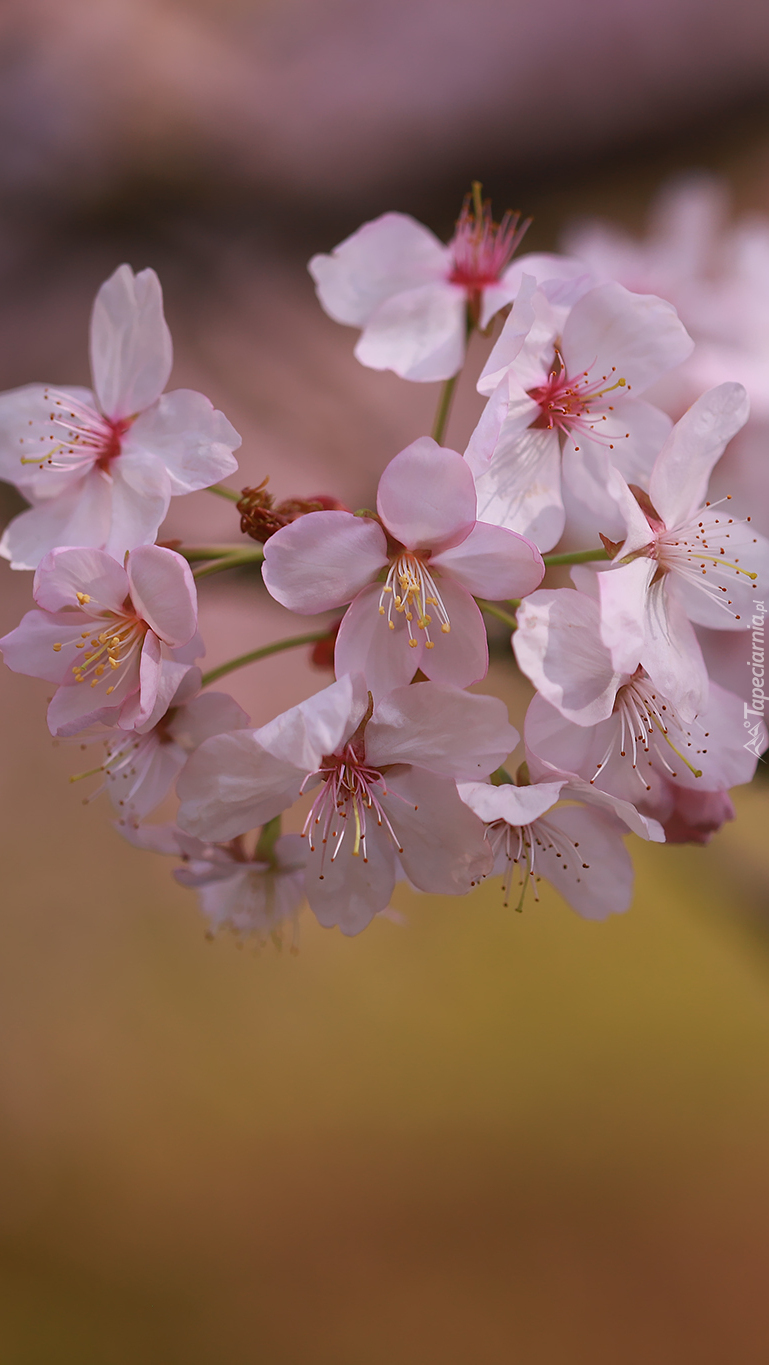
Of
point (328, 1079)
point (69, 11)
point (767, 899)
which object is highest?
point (69, 11)

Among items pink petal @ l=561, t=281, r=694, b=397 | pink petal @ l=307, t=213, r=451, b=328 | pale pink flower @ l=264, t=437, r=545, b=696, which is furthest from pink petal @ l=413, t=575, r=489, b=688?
pink petal @ l=307, t=213, r=451, b=328

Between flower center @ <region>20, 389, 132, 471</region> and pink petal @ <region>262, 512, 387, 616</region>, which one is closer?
pink petal @ <region>262, 512, 387, 616</region>

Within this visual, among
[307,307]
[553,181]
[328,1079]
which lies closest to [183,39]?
[307,307]

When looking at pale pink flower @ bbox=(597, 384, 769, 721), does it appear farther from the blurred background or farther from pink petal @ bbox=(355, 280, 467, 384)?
the blurred background

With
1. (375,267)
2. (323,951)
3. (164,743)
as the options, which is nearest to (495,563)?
(164,743)

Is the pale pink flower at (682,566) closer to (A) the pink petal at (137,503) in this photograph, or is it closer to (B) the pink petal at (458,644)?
(B) the pink petal at (458,644)

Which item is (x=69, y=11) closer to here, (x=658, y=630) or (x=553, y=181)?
(x=553, y=181)
